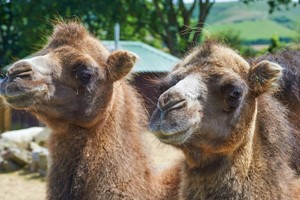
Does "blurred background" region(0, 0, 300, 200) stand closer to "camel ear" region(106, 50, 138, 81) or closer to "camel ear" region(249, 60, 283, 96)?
"camel ear" region(106, 50, 138, 81)

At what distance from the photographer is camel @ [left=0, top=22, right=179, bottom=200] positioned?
569 cm

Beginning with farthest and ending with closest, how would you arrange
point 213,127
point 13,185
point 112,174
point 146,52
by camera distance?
1. point 146,52
2. point 13,185
3. point 112,174
4. point 213,127

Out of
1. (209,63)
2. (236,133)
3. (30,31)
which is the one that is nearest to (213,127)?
(236,133)

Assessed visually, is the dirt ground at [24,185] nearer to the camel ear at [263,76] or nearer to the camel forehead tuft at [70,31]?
the camel forehead tuft at [70,31]

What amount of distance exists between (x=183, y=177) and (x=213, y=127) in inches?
20.5

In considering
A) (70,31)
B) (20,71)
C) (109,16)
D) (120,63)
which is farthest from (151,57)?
(20,71)

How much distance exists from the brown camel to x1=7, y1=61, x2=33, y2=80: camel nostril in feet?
4.31

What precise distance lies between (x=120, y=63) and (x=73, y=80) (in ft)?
1.47

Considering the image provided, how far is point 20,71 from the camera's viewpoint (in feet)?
18.2

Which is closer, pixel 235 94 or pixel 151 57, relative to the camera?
pixel 235 94

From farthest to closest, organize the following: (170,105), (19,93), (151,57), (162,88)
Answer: (151,57) < (19,93) < (162,88) < (170,105)

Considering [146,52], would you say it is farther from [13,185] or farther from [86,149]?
[86,149]

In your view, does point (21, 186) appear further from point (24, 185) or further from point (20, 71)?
point (20, 71)

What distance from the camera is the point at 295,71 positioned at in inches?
235
